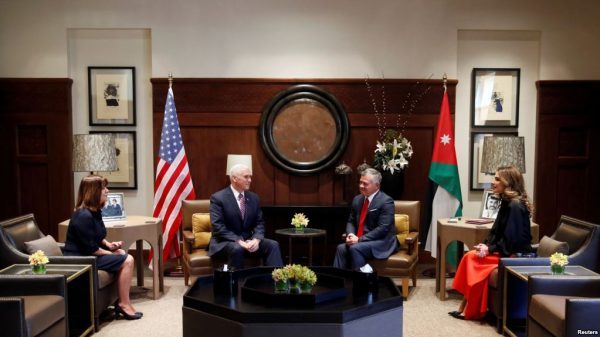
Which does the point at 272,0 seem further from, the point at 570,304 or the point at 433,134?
the point at 570,304

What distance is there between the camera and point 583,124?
Result: 697cm

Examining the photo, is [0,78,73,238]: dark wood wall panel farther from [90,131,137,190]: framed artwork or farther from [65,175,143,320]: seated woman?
[65,175,143,320]: seated woman

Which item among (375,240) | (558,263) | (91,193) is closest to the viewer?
(558,263)

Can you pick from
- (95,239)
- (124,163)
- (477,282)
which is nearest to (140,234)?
(95,239)

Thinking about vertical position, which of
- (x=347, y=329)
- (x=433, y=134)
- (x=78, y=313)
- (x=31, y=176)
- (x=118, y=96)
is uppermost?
(x=118, y=96)

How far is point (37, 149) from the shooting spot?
6910mm

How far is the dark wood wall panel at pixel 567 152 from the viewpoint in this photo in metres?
6.95

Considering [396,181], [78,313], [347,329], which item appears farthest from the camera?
[396,181]

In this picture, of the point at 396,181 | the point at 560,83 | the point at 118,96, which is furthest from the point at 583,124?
the point at 118,96

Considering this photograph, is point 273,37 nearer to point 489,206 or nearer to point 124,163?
point 124,163

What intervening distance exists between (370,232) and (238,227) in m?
1.32

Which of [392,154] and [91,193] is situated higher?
[392,154]

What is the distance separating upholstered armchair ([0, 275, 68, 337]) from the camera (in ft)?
11.8

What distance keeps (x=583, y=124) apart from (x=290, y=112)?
3609 mm
